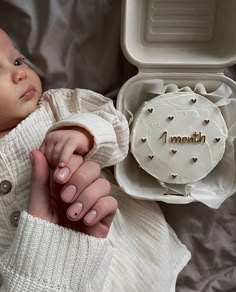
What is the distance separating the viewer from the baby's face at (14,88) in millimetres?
872

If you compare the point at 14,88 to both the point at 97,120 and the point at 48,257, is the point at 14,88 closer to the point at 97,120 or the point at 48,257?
the point at 97,120

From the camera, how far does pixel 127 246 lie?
0.96m

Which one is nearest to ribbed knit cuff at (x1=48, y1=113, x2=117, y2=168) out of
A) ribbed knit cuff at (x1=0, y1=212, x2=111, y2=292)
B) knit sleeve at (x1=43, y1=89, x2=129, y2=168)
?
knit sleeve at (x1=43, y1=89, x2=129, y2=168)

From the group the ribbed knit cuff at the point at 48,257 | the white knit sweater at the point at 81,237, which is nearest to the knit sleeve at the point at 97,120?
the white knit sweater at the point at 81,237

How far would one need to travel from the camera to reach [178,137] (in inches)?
36.8

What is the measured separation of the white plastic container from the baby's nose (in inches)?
6.2

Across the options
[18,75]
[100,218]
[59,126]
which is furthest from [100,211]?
[18,75]

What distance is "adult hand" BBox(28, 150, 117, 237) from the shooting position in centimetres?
77

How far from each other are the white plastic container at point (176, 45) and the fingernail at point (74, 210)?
7.2 inches

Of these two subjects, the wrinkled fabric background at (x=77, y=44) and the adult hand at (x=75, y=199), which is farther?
the wrinkled fabric background at (x=77, y=44)

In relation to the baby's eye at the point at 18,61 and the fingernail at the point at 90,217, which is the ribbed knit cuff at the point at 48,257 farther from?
the baby's eye at the point at 18,61

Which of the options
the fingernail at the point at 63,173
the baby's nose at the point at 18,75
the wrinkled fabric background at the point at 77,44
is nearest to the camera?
the fingernail at the point at 63,173

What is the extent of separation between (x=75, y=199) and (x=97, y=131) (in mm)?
106

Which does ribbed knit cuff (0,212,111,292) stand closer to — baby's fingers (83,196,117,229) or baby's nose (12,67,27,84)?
baby's fingers (83,196,117,229)
